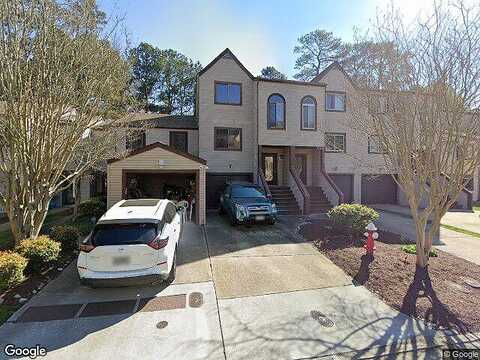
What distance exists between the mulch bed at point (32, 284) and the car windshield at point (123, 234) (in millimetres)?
1874

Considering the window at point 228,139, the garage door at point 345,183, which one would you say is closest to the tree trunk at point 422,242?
the window at point 228,139

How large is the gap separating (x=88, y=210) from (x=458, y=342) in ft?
46.1

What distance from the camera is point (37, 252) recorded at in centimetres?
621

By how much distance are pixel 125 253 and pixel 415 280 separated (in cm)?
636

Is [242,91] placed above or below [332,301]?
above

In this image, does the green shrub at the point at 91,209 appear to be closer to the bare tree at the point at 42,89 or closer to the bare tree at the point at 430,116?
the bare tree at the point at 42,89

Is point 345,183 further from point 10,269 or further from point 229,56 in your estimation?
point 10,269

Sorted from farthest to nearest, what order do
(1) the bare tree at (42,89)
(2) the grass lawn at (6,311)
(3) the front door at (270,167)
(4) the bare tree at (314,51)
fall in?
1. (4) the bare tree at (314,51)
2. (3) the front door at (270,167)
3. (1) the bare tree at (42,89)
4. (2) the grass lawn at (6,311)

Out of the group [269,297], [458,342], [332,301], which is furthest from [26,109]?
[458,342]

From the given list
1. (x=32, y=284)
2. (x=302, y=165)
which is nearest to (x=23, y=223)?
(x=32, y=284)

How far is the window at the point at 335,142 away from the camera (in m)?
18.2

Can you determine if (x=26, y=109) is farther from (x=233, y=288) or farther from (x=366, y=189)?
(x=366, y=189)

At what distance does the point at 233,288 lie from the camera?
579cm

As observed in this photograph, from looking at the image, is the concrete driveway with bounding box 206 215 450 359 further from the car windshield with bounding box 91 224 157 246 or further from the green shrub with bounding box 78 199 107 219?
the green shrub with bounding box 78 199 107 219
